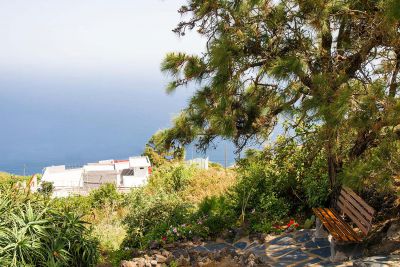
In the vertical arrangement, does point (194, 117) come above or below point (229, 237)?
above

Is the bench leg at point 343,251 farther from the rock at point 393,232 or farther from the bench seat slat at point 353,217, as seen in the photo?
the rock at point 393,232

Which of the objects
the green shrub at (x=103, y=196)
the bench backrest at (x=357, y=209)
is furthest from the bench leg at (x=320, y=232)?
the green shrub at (x=103, y=196)

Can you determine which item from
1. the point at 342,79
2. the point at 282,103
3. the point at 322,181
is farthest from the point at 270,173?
the point at 342,79

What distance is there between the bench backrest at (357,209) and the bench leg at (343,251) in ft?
0.89

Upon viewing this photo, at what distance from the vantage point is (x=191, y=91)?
16.4 ft

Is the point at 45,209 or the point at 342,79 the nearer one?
the point at 342,79

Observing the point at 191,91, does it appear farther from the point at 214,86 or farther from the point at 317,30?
the point at 317,30

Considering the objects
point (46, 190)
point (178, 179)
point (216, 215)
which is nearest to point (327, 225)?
point (216, 215)

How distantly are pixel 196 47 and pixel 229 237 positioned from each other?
8.32 feet

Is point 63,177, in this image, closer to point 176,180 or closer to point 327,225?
point 176,180

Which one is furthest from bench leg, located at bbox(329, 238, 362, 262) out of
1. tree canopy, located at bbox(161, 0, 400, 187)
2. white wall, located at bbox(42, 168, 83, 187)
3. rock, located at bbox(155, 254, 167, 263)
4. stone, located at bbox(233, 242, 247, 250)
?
white wall, located at bbox(42, 168, 83, 187)

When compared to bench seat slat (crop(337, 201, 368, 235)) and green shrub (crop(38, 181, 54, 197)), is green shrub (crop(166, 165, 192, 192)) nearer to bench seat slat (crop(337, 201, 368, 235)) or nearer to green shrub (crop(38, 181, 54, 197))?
green shrub (crop(38, 181, 54, 197))

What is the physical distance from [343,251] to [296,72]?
1.95m

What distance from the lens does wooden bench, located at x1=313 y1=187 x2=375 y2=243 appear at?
161 inches
